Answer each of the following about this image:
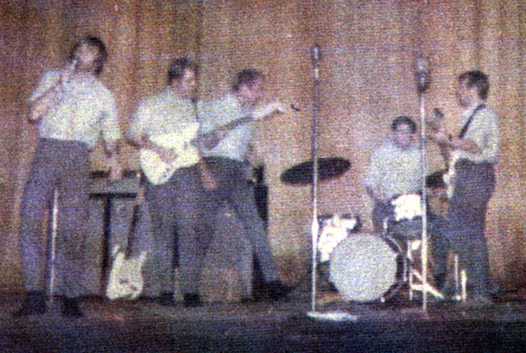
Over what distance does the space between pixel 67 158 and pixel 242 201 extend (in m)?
1.43

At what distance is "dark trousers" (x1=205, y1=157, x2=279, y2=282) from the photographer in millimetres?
6301

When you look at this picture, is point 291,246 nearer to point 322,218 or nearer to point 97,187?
point 322,218

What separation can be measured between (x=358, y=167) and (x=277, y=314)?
2685mm

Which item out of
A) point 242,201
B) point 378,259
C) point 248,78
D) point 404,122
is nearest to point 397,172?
point 404,122

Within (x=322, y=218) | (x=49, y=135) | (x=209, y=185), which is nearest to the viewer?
(x=49, y=135)

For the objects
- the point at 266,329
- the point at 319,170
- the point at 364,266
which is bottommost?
the point at 266,329

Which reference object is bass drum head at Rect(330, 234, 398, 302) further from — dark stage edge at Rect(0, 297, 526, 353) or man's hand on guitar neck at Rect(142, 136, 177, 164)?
man's hand on guitar neck at Rect(142, 136, 177, 164)

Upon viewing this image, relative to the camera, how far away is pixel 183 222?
600 cm

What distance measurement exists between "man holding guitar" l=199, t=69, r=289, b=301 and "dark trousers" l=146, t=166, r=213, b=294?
19 centimetres

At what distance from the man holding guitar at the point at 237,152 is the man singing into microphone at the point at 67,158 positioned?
2.82ft

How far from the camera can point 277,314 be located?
5562mm

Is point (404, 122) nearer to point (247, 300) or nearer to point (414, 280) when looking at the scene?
point (414, 280)

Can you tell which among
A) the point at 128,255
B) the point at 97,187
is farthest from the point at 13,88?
the point at 128,255

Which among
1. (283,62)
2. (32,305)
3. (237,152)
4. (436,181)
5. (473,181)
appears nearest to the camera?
(32,305)
